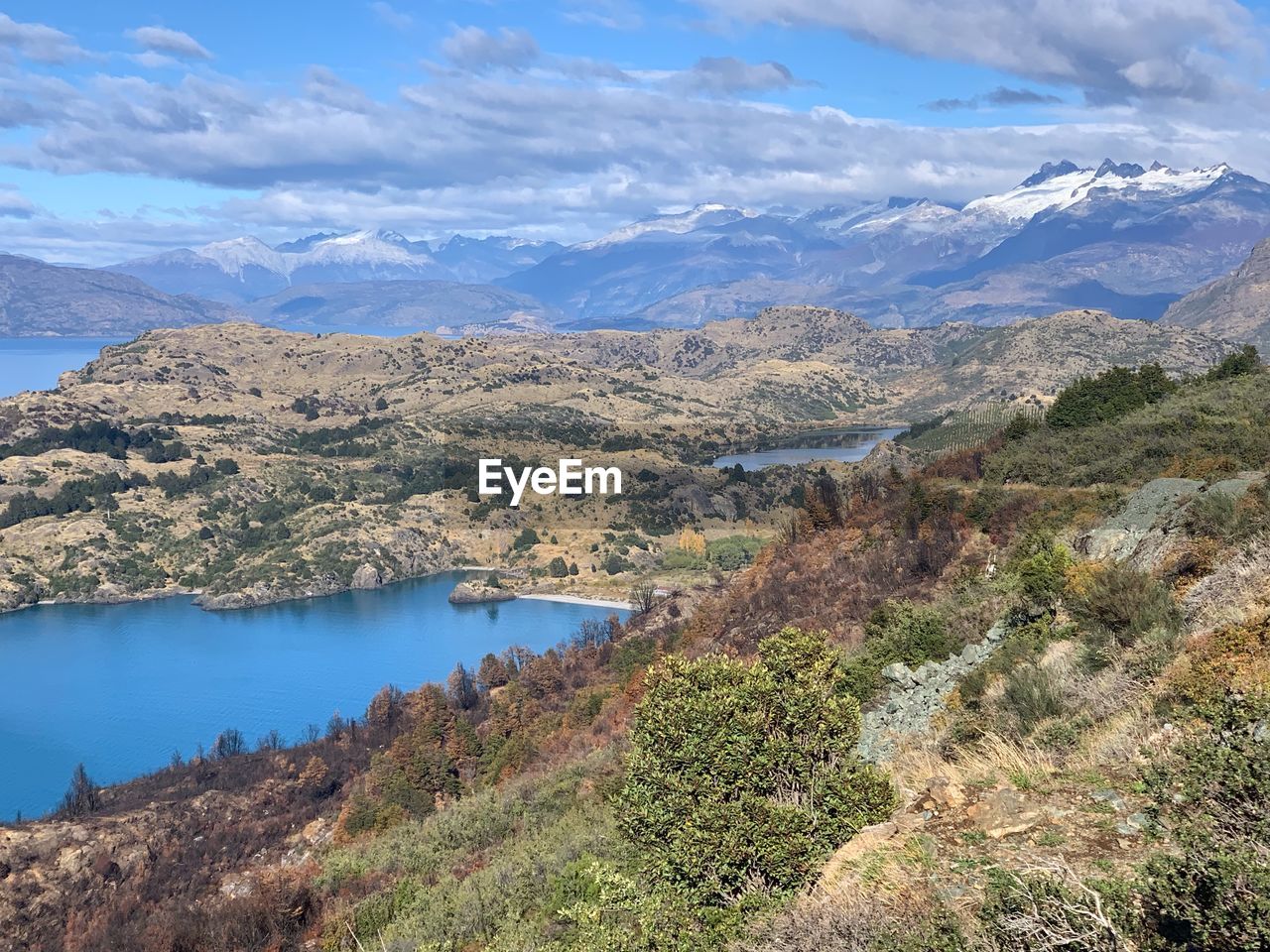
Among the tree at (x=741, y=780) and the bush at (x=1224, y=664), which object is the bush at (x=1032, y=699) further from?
the tree at (x=741, y=780)

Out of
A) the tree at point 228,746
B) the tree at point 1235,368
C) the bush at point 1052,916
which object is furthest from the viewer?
the tree at point 228,746

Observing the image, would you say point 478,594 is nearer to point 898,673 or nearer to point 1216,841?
point 898,673

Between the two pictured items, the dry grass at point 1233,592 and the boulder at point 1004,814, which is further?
the dry grass at point 1233,592

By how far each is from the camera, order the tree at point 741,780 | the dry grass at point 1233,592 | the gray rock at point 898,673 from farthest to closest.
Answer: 1. the gray rock at point 898,673
2. the dry grass at point 1233,592
3. the tree at point 741,780

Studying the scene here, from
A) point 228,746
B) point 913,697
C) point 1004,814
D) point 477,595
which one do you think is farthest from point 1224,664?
point 477,595

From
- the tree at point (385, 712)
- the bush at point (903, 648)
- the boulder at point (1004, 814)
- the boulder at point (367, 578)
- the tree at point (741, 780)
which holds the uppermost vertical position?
the boulder at point (1004, 814)

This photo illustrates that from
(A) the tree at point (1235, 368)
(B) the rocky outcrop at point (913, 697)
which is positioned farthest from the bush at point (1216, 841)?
(A) the tree at point (1235, 368)

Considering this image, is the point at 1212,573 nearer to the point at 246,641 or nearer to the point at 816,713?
the point at 816,713

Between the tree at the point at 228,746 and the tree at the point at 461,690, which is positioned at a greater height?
the tree at the point at 461,690
